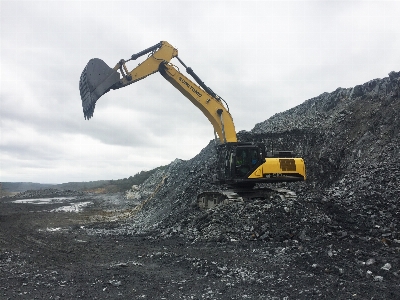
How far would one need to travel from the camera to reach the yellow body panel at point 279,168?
39.8 ft

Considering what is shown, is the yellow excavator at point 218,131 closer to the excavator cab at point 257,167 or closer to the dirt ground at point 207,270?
the excavator cab at point 257,167

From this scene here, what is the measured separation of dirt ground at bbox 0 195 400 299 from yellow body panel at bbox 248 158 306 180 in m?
3.35

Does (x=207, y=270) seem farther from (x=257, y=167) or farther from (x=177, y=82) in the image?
(x=177, y=82)

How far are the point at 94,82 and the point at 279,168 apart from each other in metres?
7.13

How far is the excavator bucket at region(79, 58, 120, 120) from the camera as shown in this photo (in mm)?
12972

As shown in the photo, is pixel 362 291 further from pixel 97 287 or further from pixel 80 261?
pixel 80 261

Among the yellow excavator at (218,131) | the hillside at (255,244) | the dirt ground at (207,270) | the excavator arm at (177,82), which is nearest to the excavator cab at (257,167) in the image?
the yellow excavator at (218,131)

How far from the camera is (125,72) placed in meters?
13.6

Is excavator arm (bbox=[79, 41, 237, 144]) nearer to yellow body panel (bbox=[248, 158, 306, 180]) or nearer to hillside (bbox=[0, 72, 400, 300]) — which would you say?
yellow body panel (bbox=[248, 158, 306, 180])

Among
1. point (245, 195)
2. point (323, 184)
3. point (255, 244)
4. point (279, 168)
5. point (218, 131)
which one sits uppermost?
point (218, 131)

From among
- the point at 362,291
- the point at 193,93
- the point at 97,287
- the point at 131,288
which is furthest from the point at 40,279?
the point at 193,93

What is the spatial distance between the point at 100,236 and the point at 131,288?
21.3 feet

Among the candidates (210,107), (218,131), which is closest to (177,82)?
(210,107)

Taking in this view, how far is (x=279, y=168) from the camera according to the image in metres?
12.2
